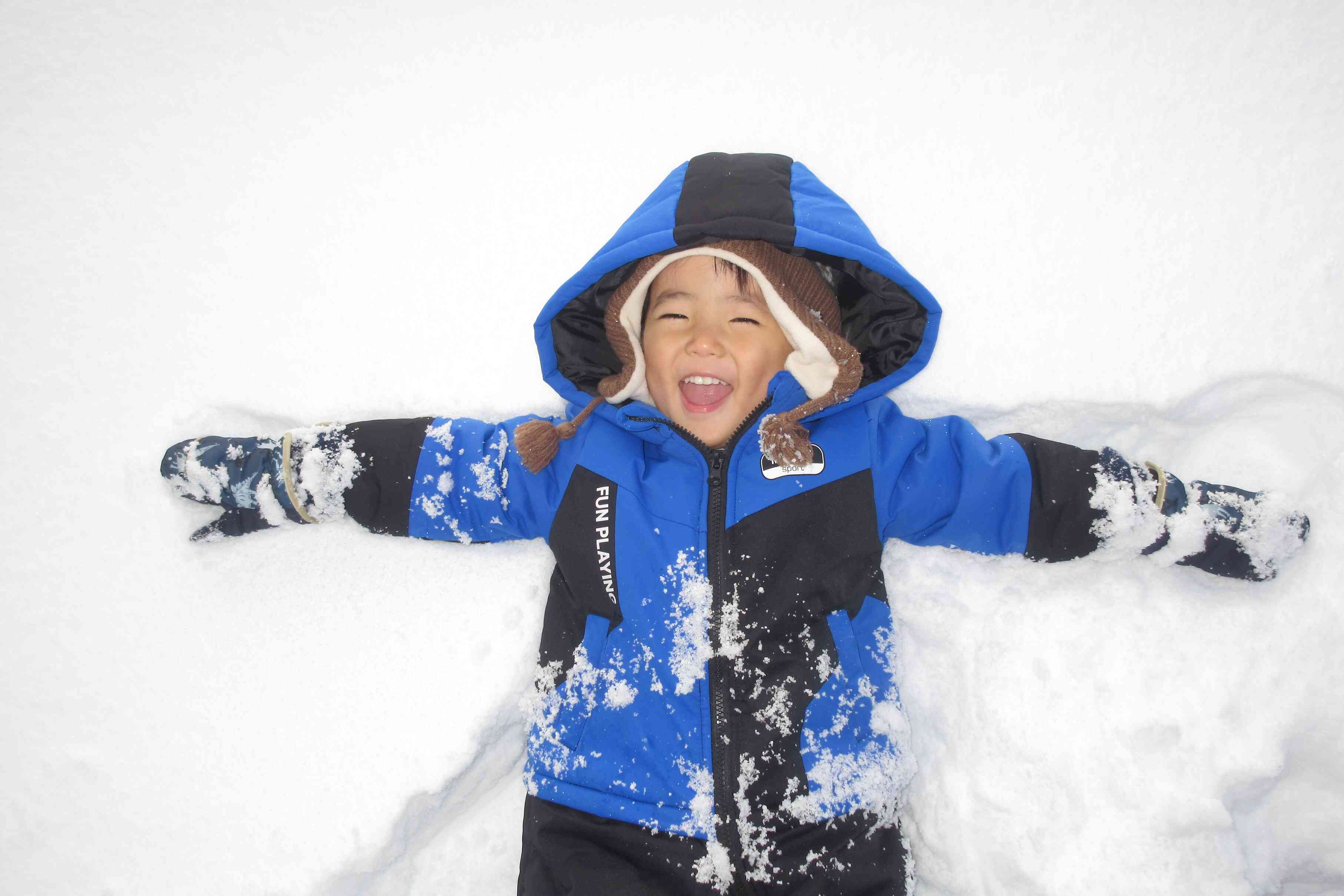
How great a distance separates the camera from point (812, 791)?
1.35 meters

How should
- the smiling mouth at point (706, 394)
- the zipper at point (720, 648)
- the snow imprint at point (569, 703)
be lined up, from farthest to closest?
the smiling mouth at point (706, 394)
the snow imprint at point (569, 703)
the zipper at point (720, 648)

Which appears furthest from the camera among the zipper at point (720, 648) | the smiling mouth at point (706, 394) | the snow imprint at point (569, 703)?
the smiling mouth at point (706, 394)

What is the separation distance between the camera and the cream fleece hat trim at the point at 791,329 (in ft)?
4.92

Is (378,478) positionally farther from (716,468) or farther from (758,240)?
(758,240)

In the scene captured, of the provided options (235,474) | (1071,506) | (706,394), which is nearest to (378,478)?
(235,474)

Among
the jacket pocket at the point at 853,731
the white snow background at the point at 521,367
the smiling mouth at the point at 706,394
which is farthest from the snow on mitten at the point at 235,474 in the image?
the jacket pocket at the point at 853,731

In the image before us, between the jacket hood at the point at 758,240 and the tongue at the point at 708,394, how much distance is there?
0.18 m

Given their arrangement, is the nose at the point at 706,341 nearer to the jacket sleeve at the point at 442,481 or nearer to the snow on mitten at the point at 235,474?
the jacket sleeve at the point at 442,481

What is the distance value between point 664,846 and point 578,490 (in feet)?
2.46

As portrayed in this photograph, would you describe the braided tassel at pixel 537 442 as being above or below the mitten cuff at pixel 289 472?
above

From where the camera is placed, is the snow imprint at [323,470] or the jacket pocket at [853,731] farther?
the snow imprint at [323,470]

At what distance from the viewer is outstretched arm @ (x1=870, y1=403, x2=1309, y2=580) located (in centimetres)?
145

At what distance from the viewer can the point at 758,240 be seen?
1.36m


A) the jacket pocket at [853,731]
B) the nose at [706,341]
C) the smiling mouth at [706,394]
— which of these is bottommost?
the jacket pocket at [853,731]
